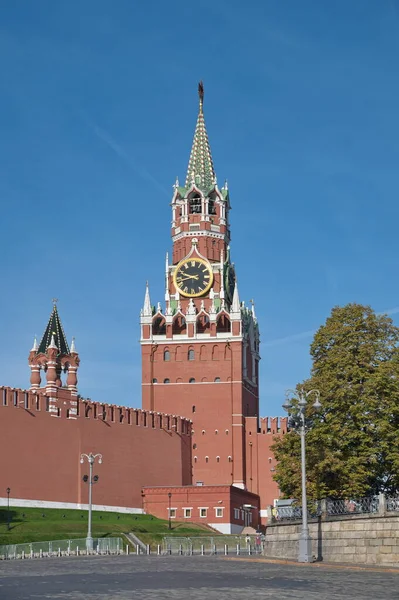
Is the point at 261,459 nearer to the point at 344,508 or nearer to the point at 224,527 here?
→ the point at 224,527

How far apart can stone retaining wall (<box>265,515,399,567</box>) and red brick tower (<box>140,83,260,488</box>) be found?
54.2 m

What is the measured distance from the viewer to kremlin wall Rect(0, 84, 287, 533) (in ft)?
254

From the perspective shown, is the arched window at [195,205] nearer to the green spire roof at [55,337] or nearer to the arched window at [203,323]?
the arched window at [203,323]

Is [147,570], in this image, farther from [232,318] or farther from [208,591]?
[232,318]

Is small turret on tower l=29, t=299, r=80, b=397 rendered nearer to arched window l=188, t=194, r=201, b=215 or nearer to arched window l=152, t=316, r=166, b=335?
arched window l=152, t=316, r=166, b=335

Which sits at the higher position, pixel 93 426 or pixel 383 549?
pixel 93 426

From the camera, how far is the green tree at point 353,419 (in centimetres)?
4631

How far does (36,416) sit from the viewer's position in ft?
252

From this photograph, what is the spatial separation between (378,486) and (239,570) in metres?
17.4

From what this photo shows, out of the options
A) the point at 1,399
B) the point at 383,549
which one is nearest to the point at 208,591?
the point at 383,549

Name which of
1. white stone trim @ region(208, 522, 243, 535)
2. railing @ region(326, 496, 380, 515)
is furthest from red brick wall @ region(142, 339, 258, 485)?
railing @ region(326, 496, 380, 515)

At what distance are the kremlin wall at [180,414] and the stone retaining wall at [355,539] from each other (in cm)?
3757

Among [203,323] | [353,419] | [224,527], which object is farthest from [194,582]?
[203,323]

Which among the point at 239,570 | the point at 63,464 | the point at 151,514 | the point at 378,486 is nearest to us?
the point at 239,570
